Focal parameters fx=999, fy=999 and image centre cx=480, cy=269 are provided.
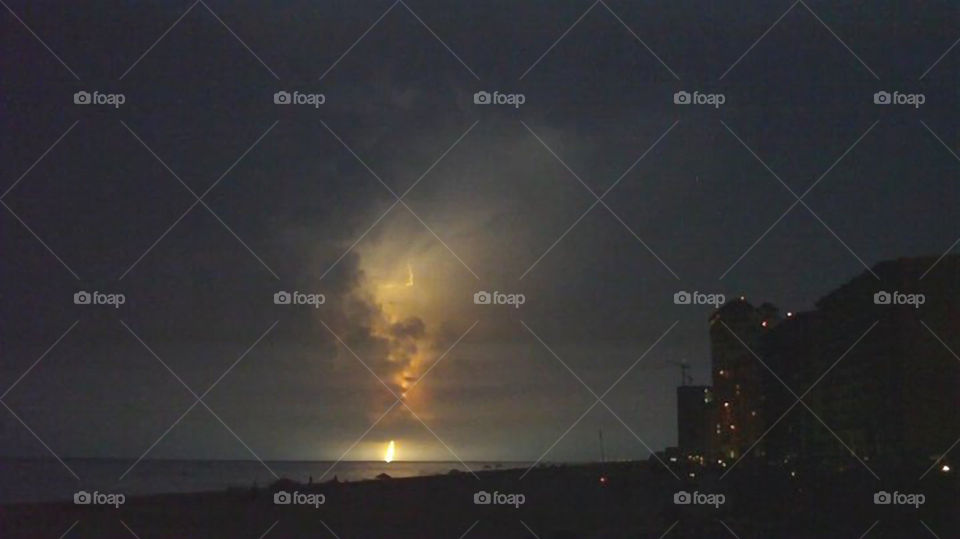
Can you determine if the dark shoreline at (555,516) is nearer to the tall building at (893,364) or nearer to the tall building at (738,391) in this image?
the tall building at (893,364)

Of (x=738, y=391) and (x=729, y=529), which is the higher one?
(x=738, y=391)

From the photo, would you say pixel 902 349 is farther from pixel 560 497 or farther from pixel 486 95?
pixel 486 95

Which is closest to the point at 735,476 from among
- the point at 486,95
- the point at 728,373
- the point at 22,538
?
the point at 486,95

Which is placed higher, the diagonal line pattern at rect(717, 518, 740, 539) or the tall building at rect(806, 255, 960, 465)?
the tall building at rect(806, 255, 960, 465)

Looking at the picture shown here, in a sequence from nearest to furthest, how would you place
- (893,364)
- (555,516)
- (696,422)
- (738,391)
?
(555,516) < (893,364) < (738,391) < (696,422)

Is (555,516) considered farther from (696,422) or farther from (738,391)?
(696,422)

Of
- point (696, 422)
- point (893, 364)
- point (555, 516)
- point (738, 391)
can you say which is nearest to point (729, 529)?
point (555, 516)

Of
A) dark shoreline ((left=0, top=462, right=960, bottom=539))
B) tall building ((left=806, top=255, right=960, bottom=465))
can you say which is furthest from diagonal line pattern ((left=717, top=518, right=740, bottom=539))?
tall building ((left=806, top=255, right=960, bottom=465))

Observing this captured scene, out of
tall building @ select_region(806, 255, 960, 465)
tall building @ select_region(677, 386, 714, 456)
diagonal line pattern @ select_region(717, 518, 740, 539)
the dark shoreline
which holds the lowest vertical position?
diagonal line pattern @ select_region(717, 518, 740, 539)

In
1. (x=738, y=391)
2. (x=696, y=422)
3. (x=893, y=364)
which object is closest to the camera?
(x=893, y=364)

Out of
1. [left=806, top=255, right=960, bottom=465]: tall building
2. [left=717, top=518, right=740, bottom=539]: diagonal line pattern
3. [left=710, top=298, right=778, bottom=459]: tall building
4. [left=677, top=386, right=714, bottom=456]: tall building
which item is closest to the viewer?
[left=717, top=518, right=740, bottom=539]: diagonal line pattern

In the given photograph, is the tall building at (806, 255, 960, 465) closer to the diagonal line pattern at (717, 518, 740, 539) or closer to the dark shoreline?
the dark shoreline
